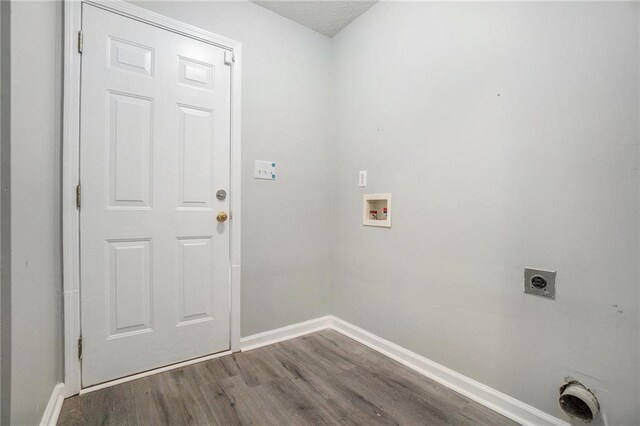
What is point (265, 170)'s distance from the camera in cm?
213

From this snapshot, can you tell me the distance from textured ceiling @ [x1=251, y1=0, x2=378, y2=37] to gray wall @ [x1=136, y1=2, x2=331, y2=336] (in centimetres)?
6

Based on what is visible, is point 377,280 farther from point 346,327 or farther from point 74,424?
point 74,424

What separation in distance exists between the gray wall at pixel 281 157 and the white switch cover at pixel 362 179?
35cm

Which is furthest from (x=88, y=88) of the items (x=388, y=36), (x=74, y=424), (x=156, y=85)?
(x=388, y=36)

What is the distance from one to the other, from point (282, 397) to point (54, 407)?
41.3 inches

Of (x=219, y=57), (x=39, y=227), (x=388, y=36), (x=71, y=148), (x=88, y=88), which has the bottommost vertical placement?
(x=39, y=227)

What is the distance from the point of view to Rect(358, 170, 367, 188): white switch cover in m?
2.19

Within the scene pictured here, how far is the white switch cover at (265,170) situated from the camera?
82.4 inches

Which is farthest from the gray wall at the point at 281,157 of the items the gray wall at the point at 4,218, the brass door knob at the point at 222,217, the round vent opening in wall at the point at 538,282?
the round vent opening in wall at the point at 538,282

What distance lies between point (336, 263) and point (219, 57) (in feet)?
5.76

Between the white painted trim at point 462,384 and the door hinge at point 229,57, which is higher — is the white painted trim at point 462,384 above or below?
below

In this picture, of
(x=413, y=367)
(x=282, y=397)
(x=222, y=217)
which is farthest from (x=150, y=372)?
(x=413, y=367)

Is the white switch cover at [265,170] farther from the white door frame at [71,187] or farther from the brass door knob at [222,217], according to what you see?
the white door frame at [71,187]

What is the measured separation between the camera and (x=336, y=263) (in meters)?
2.46
